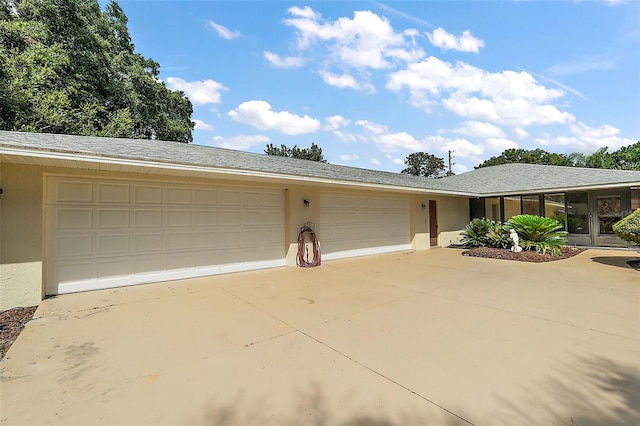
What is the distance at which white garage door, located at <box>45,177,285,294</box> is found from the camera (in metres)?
5.53

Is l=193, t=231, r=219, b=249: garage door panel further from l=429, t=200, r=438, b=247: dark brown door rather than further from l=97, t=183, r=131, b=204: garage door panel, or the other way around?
l=429, t=200, r=438, b=247: dark brown door

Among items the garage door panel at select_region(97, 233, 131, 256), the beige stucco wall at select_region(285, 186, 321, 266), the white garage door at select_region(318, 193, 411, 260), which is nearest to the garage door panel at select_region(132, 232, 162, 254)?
the garage door panel at select_region(97, 233, 131, 256)

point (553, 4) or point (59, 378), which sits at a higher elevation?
point (553, 4)

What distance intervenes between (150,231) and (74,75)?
1392 centimetres

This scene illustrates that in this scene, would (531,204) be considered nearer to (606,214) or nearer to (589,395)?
(606,214)

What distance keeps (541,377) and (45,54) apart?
19689mm

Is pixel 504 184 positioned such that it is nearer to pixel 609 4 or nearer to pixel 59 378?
pixel 609 4

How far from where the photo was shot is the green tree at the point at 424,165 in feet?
137

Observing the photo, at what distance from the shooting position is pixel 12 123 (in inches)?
483

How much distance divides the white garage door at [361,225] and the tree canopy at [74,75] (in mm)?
13050

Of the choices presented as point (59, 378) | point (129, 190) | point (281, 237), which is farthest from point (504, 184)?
point (59, 378)

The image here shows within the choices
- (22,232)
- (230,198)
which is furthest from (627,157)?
(22,232)

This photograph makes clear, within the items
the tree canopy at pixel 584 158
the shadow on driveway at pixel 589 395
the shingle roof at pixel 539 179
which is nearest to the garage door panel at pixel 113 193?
the shadow on driveway at pixel 589 395

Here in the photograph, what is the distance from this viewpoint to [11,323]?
414 centimetres
